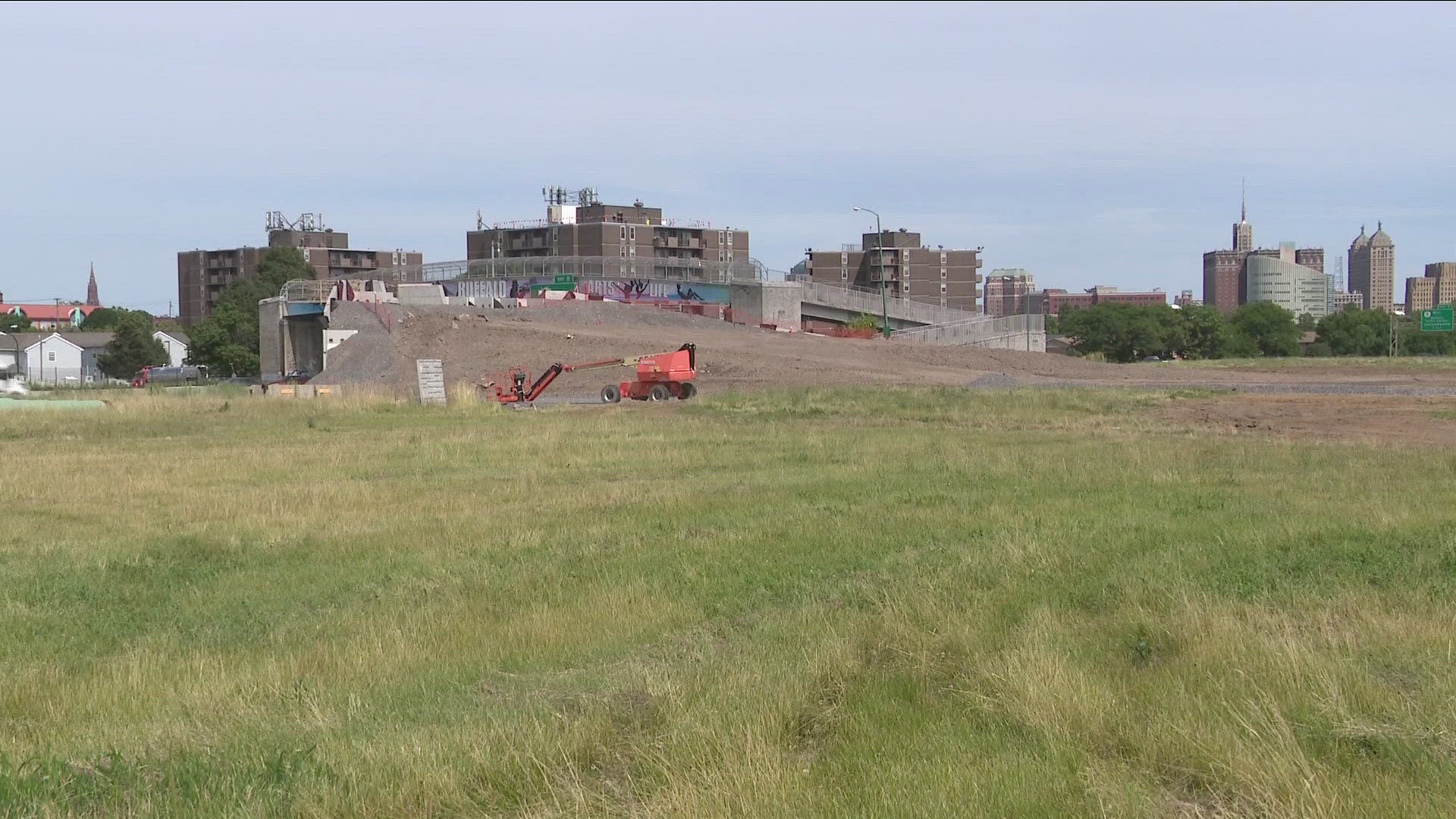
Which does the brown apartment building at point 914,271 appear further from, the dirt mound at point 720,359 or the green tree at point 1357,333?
the dirt mound at point 720,359

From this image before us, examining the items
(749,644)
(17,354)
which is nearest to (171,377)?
(17,354)

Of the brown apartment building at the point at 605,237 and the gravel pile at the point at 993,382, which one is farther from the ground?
the brown apartment building at the point at 605,237

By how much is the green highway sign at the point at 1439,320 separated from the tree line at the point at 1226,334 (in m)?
17.6

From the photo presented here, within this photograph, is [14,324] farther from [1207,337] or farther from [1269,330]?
[1269,330]

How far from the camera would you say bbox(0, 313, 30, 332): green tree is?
171262 millimetres

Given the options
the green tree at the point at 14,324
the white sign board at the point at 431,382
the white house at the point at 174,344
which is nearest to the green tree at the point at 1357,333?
the white sign board at the point at 431,382

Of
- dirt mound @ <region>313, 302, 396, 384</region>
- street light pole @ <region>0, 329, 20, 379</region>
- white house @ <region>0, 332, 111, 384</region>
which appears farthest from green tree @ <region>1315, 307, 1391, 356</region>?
street light pole @ <region>0, 329, 20, 379</region>

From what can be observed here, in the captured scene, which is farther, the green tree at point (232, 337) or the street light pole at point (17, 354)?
the street light pole at point (17, 354)

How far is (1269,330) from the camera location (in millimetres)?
148000

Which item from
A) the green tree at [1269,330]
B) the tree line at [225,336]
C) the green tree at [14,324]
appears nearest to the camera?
the tree line at [225,336]

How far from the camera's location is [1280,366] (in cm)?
7075

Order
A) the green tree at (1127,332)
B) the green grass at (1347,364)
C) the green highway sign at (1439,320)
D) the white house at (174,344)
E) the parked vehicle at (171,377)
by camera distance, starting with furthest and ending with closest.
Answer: the white house at (174,344) → the green tree at (1127,332) → the green highway sign at (1439,320) → the parked vehicle at (171,377) → the green grass at (1347,364)

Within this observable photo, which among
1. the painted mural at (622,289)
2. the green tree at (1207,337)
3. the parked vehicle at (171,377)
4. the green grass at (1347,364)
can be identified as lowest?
the parked vehicle at (171,377)

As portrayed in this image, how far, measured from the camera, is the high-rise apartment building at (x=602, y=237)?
522 feet
